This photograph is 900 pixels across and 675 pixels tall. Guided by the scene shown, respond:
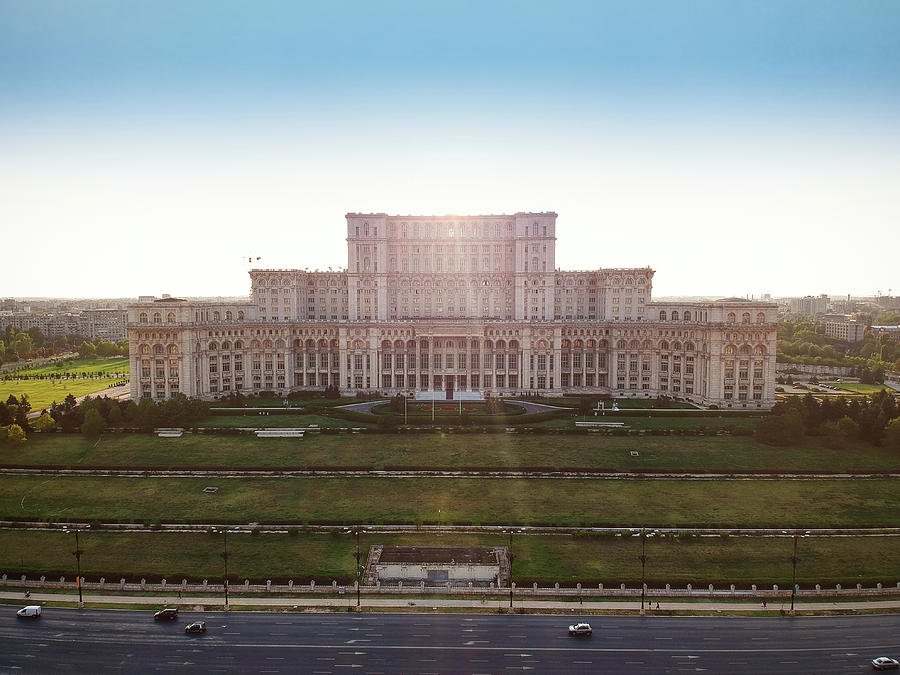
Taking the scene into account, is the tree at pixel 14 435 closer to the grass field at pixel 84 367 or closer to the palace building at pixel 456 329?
the palace building at pixel 456 329

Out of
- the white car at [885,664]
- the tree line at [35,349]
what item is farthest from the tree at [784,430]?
the tree line at [35,349]

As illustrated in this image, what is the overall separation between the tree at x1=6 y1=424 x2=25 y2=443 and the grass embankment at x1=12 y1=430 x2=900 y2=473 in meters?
0.95

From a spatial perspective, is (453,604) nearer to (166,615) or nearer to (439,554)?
(439,554)

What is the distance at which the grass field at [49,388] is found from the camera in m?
115

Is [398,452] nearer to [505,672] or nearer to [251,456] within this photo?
[251,456]

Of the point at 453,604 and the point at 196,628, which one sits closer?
the point at 196,628

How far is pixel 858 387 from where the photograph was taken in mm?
126250

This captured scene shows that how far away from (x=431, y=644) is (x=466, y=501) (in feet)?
76.8

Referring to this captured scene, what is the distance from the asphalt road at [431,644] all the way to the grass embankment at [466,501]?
15.1m

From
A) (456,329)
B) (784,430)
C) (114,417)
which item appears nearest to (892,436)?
(784,430)

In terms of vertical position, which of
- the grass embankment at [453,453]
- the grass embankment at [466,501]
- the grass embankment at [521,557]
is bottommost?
the grass embankment at [521,557]

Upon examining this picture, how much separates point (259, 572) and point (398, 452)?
3009cm

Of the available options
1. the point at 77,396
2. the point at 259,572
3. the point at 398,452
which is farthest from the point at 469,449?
the point at 77,396

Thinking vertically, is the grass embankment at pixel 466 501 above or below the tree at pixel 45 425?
below
